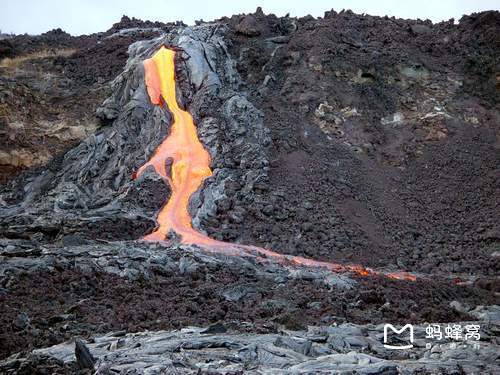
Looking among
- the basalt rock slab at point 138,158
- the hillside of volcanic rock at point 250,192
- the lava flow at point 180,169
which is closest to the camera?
the hillside of volcanic rock at point 250,192

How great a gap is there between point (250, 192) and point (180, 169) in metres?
3.93

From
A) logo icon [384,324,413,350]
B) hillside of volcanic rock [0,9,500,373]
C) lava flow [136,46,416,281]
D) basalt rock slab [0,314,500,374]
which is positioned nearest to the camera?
basalt rock slab [0,314,500,374]

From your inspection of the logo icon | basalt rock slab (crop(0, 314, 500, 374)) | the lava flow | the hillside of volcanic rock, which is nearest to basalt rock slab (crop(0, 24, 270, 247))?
the hillside of volcanic rock

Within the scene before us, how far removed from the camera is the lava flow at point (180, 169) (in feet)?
70.4

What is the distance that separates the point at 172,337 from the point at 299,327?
2.70 metres

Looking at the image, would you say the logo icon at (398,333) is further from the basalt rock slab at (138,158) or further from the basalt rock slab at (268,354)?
the basalt rock slab at (138,158)

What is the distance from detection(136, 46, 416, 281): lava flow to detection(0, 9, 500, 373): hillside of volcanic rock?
105 mm

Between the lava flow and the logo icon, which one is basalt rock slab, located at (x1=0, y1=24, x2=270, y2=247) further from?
the logo icon

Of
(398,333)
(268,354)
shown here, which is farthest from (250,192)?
(268,354)

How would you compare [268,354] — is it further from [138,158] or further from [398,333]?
[138,158]

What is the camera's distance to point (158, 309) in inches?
551

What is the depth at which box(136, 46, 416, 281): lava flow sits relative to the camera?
2146 centimetres

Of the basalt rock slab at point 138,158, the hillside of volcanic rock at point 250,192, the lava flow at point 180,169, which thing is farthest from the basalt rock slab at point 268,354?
the basalt rock slab at point 138,158

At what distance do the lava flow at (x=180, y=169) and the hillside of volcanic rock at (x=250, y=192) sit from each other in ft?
0.35
